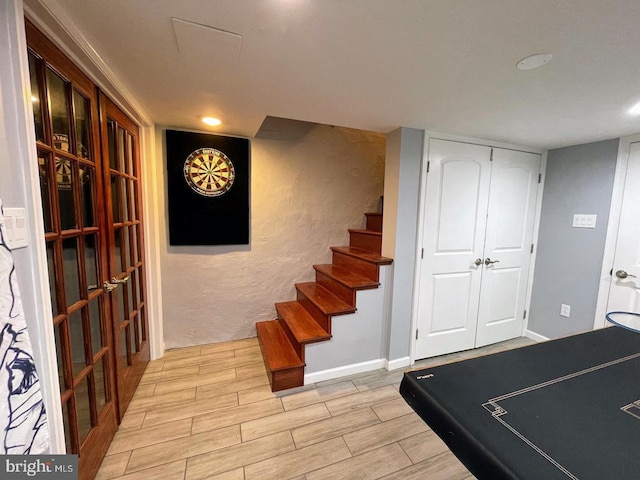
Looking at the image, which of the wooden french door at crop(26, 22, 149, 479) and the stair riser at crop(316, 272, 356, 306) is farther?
the stair riser at crop(316, 272, 356, 306)

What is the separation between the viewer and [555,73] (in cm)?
122

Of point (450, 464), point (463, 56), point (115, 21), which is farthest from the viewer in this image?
point (450, 464)

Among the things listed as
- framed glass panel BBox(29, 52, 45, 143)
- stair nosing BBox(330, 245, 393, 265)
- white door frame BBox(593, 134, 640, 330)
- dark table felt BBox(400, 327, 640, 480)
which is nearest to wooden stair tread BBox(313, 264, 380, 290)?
stair nosing BBox(330, 245, 393, 265)

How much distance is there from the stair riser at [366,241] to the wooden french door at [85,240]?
206 cm

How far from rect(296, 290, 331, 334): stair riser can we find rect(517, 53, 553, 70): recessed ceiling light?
74.2 inches

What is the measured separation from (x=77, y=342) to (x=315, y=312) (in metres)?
1.59

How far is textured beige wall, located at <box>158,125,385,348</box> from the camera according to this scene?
2.50 meters

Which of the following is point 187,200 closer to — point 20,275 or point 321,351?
point 20,275

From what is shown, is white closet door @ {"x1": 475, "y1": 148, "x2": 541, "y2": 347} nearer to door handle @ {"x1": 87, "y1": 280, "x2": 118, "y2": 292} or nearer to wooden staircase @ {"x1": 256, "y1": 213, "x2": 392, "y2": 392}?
wooden staircase @ {"x1": 256, "y1": 213, "x2": 392, "y2": 392}

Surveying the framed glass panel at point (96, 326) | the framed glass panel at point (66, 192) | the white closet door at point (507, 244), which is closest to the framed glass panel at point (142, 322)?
the framed glass panel at point (96, 326)

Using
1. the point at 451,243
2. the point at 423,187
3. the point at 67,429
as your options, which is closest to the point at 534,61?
the point at 423,187

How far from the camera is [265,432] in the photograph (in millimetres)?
1605

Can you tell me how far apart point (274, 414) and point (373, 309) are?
42.7 inches

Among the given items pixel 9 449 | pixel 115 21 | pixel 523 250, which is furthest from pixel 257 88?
pixel 523 250
